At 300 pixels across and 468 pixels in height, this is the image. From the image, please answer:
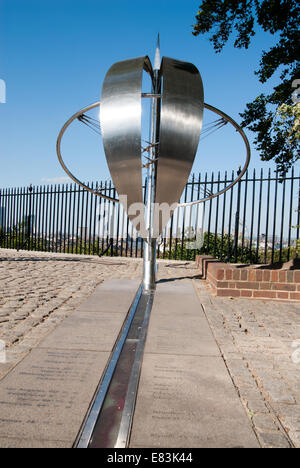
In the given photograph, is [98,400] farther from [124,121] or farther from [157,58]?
[157,58]

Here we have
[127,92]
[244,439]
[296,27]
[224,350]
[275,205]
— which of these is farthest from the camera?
[275,205]

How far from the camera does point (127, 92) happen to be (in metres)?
4.86

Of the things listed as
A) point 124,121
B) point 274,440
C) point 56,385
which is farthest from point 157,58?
point 274,440

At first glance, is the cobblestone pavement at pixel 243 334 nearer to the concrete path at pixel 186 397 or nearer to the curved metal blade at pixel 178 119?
the concrete path at pixel 186 397

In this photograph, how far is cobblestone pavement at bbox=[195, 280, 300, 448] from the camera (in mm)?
2203

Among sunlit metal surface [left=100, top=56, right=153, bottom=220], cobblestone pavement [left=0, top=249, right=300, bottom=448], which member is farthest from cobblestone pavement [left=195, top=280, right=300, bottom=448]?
sunlit metal surface [left=100, top=56, right=153, bottom=220]

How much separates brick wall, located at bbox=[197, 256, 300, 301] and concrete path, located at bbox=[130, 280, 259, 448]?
1999 mm

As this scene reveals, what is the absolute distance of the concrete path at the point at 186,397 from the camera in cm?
198

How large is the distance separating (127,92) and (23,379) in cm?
387

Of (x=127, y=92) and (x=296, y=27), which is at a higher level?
(x=296, y=27)
